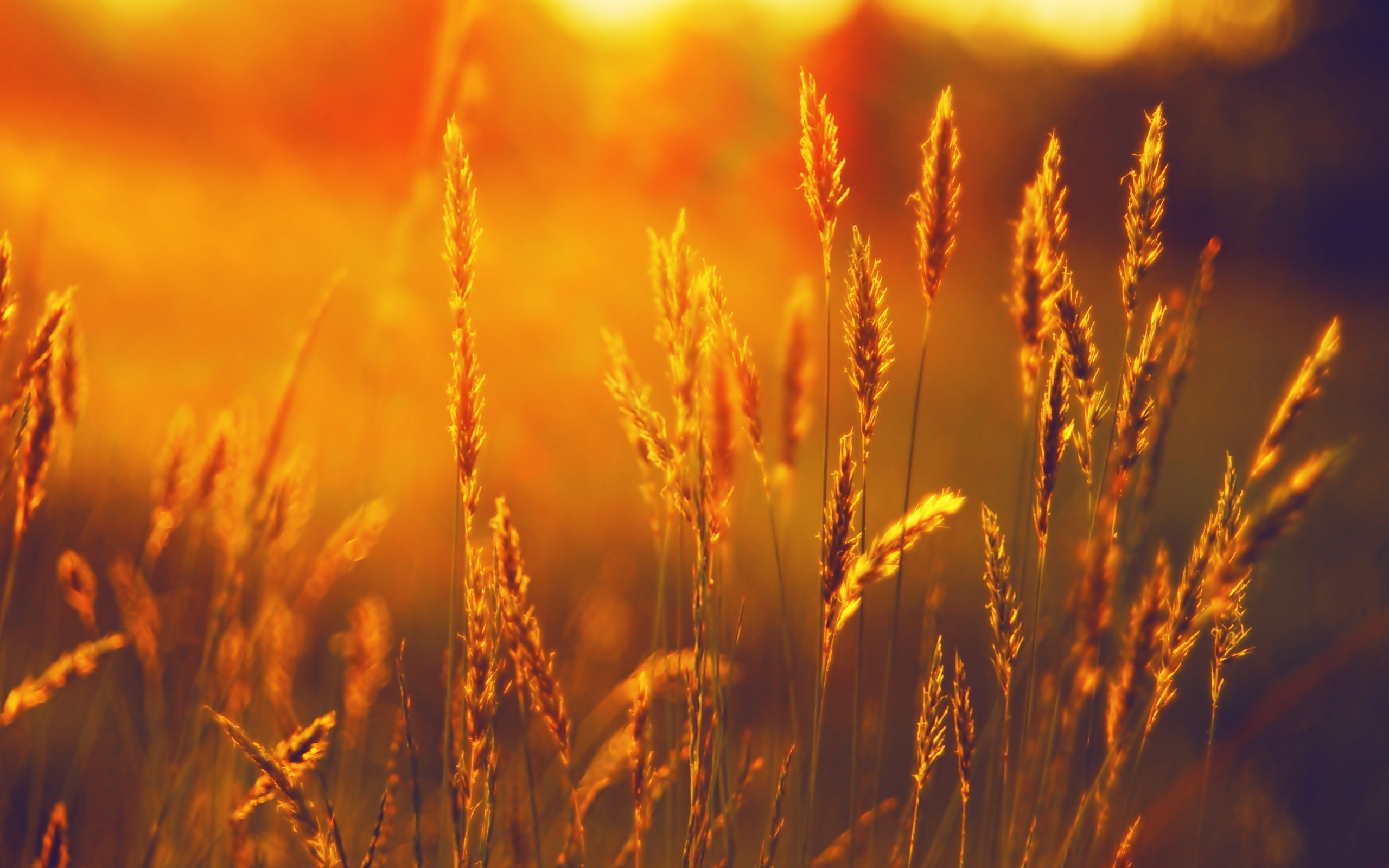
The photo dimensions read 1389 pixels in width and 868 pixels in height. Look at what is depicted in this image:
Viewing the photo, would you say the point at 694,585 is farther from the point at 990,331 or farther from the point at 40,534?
the point at 990,331

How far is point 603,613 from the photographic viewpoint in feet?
8.45

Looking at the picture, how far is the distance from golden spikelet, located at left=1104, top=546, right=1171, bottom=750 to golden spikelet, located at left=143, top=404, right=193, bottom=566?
4.97 feet

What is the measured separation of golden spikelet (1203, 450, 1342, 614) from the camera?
0.92m

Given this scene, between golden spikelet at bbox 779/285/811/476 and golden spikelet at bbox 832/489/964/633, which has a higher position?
golden spikelet at bbox 779/285/811/476

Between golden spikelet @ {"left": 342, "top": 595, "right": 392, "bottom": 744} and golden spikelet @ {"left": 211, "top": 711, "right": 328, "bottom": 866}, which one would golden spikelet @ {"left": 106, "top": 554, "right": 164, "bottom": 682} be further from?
golden spikelet @ {"left": 211, "top": 711, "right": 328, "bottom": 866}

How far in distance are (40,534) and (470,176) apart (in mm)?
3248

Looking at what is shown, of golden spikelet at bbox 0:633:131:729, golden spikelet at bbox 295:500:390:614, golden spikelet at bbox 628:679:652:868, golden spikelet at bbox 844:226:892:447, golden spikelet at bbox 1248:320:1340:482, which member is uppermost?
golden spikelet at bbox 844:226:892:447

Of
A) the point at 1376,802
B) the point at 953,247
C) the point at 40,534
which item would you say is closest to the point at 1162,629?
the point at 953,247

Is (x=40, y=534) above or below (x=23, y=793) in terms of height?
above

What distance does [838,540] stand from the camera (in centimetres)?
113

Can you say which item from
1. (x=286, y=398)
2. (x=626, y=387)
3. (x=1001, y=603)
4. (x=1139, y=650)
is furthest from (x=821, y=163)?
(x=286, y=398)

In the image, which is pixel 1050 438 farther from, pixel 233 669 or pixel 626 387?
pixel 233 669

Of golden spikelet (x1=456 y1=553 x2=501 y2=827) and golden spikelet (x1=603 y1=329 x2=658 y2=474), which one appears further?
golden spikelet (x1=603 y1=329 x2=658 y2=474)

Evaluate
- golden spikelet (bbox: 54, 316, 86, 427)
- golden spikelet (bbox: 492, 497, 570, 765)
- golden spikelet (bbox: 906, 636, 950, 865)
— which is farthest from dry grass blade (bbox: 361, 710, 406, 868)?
golden spikelet (bbox: 54, 316, 86, 427)
